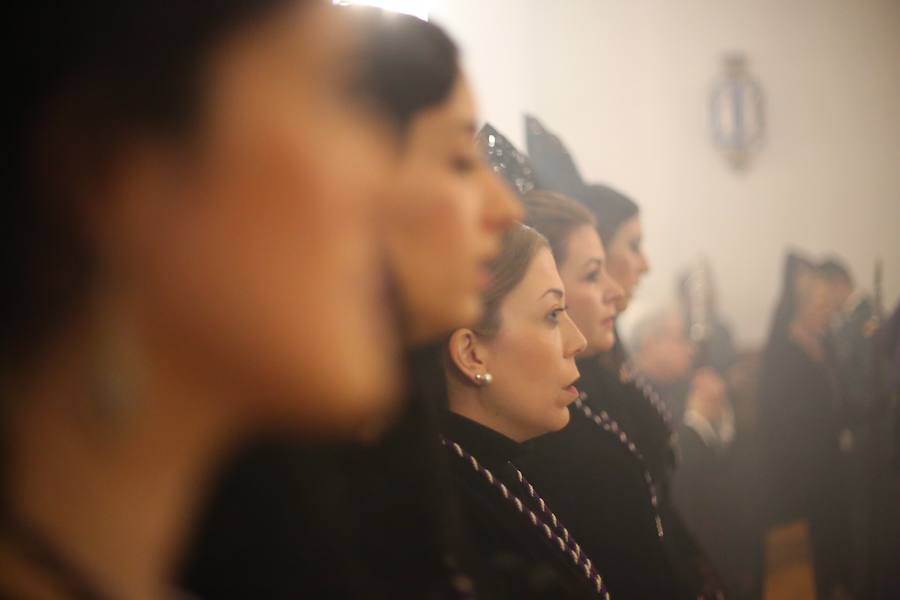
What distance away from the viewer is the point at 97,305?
1.16 feet

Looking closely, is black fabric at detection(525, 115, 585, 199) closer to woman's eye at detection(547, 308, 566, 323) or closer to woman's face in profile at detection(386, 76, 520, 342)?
woman's eye at detection(547, 308, 566, 323)

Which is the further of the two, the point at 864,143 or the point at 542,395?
the point at 864,143

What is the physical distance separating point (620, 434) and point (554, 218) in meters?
0.27

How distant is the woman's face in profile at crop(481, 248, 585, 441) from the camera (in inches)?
32.1

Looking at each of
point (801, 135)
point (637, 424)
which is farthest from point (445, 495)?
point (801, 135)

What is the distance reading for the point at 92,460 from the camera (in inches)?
14.1

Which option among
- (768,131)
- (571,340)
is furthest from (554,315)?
(768,131)

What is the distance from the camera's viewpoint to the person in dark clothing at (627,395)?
107 centimetres

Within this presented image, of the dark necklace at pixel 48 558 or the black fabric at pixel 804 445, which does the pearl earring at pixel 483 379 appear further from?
the black fabric at pixel 804 445

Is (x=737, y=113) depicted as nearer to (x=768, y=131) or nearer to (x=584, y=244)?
(x=768, y=131)

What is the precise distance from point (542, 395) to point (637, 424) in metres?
0.36

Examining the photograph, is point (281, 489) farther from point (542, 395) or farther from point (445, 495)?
point (542, 395)

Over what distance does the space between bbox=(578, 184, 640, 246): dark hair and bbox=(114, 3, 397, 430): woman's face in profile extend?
81cm

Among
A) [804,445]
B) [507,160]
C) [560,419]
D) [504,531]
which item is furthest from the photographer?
[804,445]
